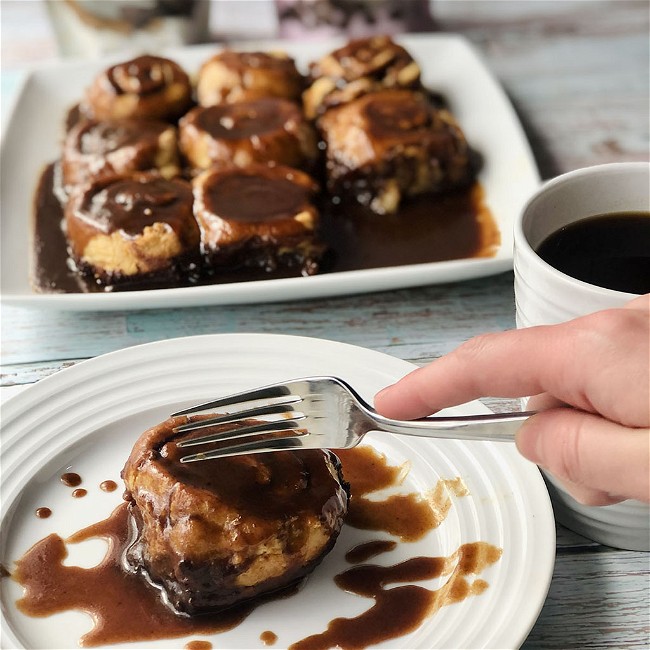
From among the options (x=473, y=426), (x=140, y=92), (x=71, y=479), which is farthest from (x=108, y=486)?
(x=140, y=92)

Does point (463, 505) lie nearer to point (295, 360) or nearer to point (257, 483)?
point (257, 483)

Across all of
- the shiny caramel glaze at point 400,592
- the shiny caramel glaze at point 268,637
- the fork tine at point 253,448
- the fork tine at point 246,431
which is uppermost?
the fork tine at point 246,431

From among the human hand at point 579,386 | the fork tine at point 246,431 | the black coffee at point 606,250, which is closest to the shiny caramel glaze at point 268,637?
the fork tine at point 246,431

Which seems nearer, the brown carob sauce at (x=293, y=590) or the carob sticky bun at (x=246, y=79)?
the brown carob sauce at (x=293, y=590)

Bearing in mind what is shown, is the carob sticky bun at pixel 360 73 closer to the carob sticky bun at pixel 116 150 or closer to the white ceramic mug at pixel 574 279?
the carob sticky bun at pixel 116 150

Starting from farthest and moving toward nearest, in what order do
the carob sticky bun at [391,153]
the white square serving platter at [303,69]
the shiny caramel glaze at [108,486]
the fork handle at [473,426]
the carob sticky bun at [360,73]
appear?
the carob sticky bun at [360,73], the carob sticky bun at [391,153], the white square serving platter at [303,69], the shiny caramel glaze at [108,486], the fork handle at [473,426]

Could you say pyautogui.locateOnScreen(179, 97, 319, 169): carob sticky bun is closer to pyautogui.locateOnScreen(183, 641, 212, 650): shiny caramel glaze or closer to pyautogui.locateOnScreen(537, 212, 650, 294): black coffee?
pyautogui.locateOnScreen(537, 212, 650, 294): black coffee
